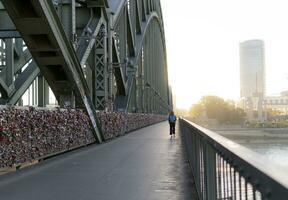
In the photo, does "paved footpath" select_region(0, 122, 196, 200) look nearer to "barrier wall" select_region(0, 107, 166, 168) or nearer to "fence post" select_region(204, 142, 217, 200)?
"barrier wall" select_region(0, 107, 166, 168)

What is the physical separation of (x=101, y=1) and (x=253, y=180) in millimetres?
25540

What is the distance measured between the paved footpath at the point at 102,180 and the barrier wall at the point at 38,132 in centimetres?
40

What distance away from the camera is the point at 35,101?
1657 inches

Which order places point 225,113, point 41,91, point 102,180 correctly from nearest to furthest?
point 102,180 → point 41,91 → point 225,113

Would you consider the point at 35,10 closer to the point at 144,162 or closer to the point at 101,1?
the point at 144,162

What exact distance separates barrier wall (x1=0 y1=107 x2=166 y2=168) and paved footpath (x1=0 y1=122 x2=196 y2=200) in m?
0.40

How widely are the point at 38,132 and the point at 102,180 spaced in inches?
169

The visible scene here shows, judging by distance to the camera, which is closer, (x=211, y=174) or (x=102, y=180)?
(x=211, y=174)

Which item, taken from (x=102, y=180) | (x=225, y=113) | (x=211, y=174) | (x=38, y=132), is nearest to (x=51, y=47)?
(x=38, y=132)

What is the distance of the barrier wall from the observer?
12547mm

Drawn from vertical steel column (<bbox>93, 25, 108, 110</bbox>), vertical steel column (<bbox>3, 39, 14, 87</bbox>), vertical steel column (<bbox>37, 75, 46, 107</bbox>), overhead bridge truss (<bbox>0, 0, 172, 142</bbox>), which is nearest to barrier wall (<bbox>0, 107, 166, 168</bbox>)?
overhead bridge truss (<bbox>0, 0, 172, 142</bbox>)

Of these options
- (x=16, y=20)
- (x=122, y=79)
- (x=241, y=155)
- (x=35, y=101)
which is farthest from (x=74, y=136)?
(x=35, y=101)

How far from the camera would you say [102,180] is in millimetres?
11281

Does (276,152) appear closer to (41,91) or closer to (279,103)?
(279,103)
